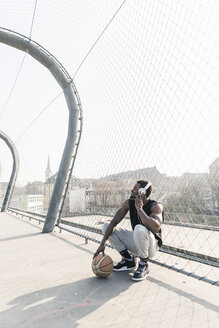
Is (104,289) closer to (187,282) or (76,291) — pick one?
(76,291)

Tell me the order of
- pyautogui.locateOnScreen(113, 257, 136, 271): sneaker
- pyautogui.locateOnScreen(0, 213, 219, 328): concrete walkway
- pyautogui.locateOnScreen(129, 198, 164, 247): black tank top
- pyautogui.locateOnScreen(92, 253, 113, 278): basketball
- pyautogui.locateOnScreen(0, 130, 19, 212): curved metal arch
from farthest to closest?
1. pyautogui.locateOnScreen(0, 130, 19, 212): curved metal arch
2. pyautogui.locateOnScreen(113, 257, 136, 271): sneaker
3. pyautogui.locateOnScreen(129, 198, 164, 247): black tank top
4. pyautogui.locateOnScreen(92, 253, 113, 278): basketball
5. pyautogui.locateOnScreen(0, 213, 219, 328): concrete walkway

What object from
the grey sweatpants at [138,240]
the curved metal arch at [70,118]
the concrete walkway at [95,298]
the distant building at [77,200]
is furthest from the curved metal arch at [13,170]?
Answer: the grey sweatpants at [138,240]

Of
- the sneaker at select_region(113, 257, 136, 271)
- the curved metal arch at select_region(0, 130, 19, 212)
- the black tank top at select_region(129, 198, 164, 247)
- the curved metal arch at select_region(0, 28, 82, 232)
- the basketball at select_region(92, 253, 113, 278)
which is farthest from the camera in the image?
the curved metal arch at select_region(0, 130, 19, 212)

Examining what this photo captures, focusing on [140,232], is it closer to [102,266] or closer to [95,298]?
[102,266]

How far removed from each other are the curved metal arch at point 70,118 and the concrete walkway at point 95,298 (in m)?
2.76

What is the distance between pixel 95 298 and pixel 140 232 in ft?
2.53

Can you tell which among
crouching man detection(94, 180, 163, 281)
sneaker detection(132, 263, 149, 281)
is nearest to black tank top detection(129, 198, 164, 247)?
crouching man detection(94, 180, 163, 281)

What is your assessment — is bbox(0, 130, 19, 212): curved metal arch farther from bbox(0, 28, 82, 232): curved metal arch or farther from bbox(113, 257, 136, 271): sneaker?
bbox(113, 257, 136, 271): sneaker

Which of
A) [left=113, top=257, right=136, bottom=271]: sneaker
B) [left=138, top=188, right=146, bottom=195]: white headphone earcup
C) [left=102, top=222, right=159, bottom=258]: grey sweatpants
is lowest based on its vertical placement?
[left=113, top=257, right=136, bottom=271]: sneaker

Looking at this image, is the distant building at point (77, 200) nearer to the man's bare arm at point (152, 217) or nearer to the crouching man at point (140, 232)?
the crouching man at point (140, 232)

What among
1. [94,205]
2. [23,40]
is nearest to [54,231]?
[94,205]

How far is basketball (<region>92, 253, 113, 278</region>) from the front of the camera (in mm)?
2619

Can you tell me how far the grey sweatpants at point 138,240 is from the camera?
8.36 ft

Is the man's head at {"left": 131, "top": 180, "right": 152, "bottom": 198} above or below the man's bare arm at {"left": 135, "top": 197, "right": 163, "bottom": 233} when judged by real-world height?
above
